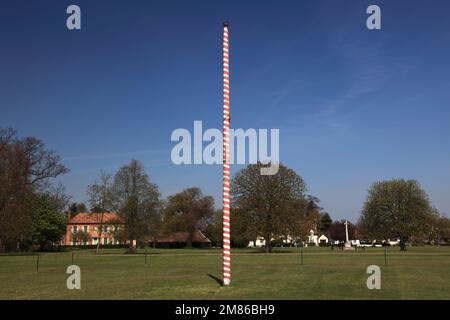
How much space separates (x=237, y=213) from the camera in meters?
68.4

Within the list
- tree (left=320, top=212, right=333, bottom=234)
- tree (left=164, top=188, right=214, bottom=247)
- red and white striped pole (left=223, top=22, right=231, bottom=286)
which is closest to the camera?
red and white striped pole (left=223, top=22, right=231, bottom=286)

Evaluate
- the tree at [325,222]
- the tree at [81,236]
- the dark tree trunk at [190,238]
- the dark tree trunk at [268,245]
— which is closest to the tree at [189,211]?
the dark tree trunk at [190,238]

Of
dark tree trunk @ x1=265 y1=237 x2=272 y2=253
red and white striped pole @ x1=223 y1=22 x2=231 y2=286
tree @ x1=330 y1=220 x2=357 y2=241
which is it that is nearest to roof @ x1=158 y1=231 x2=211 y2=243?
dark tree trunk @ x1=265 y1=237 x2=272 y2=253

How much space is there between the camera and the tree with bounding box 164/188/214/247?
11612 centimetres

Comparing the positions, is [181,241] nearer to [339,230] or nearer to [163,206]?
[163,206]

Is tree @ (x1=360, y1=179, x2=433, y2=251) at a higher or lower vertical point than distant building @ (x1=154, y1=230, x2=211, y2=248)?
higher

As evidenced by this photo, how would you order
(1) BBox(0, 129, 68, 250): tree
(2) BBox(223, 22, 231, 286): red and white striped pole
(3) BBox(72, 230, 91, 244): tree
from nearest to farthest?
1. (2) BBox(223, 22, 231, 286): red and white striped pole
2. (1) BBox(0, 129, 68, 250): tree
3. (3) BBox(72, 230, 91, 244): tree

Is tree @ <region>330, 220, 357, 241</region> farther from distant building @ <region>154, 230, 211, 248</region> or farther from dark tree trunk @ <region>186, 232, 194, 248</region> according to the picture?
dark tree trunk @ <region>186, 232, 194, 248</region>

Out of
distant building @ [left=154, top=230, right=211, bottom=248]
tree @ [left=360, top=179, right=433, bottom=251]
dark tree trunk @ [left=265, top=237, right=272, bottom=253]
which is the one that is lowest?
distant building @ [left=154, top=230, right=211, bottom=248]

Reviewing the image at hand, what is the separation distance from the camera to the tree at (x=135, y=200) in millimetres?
75875

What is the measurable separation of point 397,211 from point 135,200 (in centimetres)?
4486

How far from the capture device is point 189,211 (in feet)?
389

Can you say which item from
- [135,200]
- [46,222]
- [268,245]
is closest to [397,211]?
[268,245]
